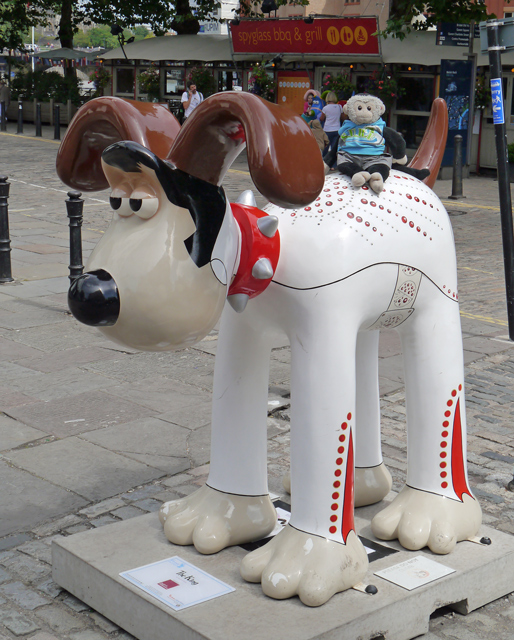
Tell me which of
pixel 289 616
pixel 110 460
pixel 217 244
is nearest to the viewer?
pixel 217 244

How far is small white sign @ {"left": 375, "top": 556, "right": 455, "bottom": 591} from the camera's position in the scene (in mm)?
3119

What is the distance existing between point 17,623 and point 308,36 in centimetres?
1822

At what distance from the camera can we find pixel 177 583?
121 inches

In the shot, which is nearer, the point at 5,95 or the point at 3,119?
the point at 3,119

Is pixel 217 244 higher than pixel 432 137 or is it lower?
lower

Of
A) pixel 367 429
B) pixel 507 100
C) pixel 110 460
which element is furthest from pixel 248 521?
pixel 507 100

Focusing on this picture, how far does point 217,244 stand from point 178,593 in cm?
125

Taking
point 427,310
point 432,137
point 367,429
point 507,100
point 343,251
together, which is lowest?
point 367,429

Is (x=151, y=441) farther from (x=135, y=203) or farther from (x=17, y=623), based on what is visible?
(x=135, y=203)

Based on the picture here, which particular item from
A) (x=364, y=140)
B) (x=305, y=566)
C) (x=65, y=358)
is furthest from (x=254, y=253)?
(x=65, y=358)

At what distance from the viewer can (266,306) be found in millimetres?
3107

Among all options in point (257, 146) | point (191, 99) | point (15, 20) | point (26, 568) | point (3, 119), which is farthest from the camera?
point (15, 20)

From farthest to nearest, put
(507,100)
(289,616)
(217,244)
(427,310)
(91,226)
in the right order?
1. (507,100)
2. (91,226)
3. (427,310)
4. (289,616)
5. (217,244)

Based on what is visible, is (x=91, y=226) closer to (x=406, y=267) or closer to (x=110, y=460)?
(x=110, y=460)
